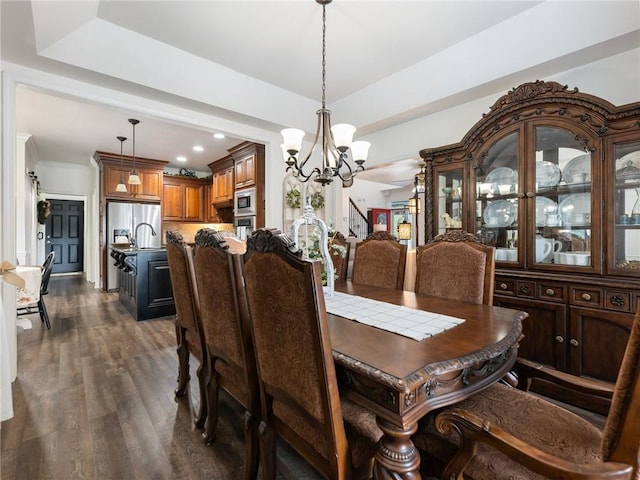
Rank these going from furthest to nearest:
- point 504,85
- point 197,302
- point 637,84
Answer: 1. point 504,85
2. point 637,84
3. point 197,302

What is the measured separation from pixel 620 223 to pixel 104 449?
345 cm

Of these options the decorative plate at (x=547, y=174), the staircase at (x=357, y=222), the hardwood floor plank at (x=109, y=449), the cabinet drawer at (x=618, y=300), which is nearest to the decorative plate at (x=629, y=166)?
the decorative plate at (x=547, y=174)

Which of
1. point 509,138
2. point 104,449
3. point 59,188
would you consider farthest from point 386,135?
point 59,188

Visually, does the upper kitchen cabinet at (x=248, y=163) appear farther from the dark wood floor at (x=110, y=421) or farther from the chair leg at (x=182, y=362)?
the chair leg at (x=182, y=362)

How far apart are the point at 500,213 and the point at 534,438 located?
2.10 meters

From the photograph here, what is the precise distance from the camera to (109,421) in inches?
76.4

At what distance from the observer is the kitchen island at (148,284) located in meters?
Result: 4.21

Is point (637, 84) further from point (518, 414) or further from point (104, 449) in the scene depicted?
point (104, 449)

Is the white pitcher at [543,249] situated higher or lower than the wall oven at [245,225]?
A: lower

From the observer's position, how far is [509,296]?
8.03ft

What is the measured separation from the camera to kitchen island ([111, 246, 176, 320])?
421 cm

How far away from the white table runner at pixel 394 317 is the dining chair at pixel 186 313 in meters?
0.84

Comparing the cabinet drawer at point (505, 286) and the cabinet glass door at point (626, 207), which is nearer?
the cabinet glass door at point (626, 207)

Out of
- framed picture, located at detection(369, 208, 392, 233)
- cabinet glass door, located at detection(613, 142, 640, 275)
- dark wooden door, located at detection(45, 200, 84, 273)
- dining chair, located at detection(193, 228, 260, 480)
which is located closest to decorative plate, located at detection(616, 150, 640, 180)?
cabinet glass door, located at detection(613, 142, 640, 275)
